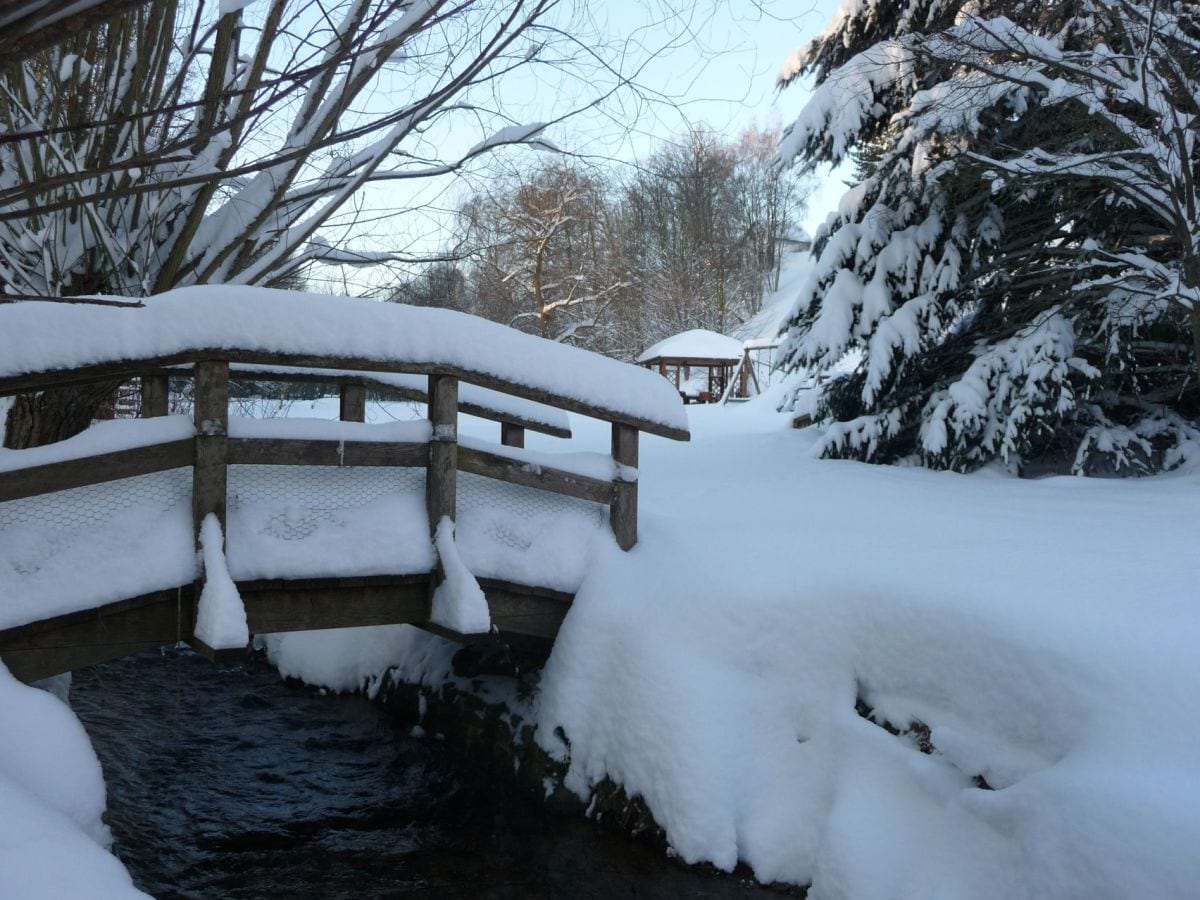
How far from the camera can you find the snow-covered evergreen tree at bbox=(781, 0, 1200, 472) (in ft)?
18.2

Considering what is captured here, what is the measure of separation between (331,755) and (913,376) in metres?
5.87

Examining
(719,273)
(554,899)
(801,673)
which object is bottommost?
(554,899)

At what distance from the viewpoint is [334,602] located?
4250mm

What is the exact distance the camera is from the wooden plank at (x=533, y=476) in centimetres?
458

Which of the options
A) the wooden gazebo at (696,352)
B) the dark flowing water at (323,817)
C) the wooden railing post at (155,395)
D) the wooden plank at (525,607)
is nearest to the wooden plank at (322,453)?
the wooden plank at (525,607)

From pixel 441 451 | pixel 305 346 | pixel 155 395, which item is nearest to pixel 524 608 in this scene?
pixel 441 451

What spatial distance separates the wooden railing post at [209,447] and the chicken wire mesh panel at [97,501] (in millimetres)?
100

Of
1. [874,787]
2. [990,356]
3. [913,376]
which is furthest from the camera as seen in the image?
[913,376]

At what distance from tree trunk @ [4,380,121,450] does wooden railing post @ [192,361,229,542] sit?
1295 millimetres

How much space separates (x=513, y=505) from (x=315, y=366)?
1.29 m

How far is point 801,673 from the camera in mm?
4230

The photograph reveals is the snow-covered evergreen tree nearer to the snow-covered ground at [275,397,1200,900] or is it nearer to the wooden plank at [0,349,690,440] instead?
the snow-covered ground at [275,397,1200,900]

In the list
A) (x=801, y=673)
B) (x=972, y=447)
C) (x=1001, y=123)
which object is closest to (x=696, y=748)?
(x=801, y=673)

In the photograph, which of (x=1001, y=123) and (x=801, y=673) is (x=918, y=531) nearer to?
(x=801, y=673)
